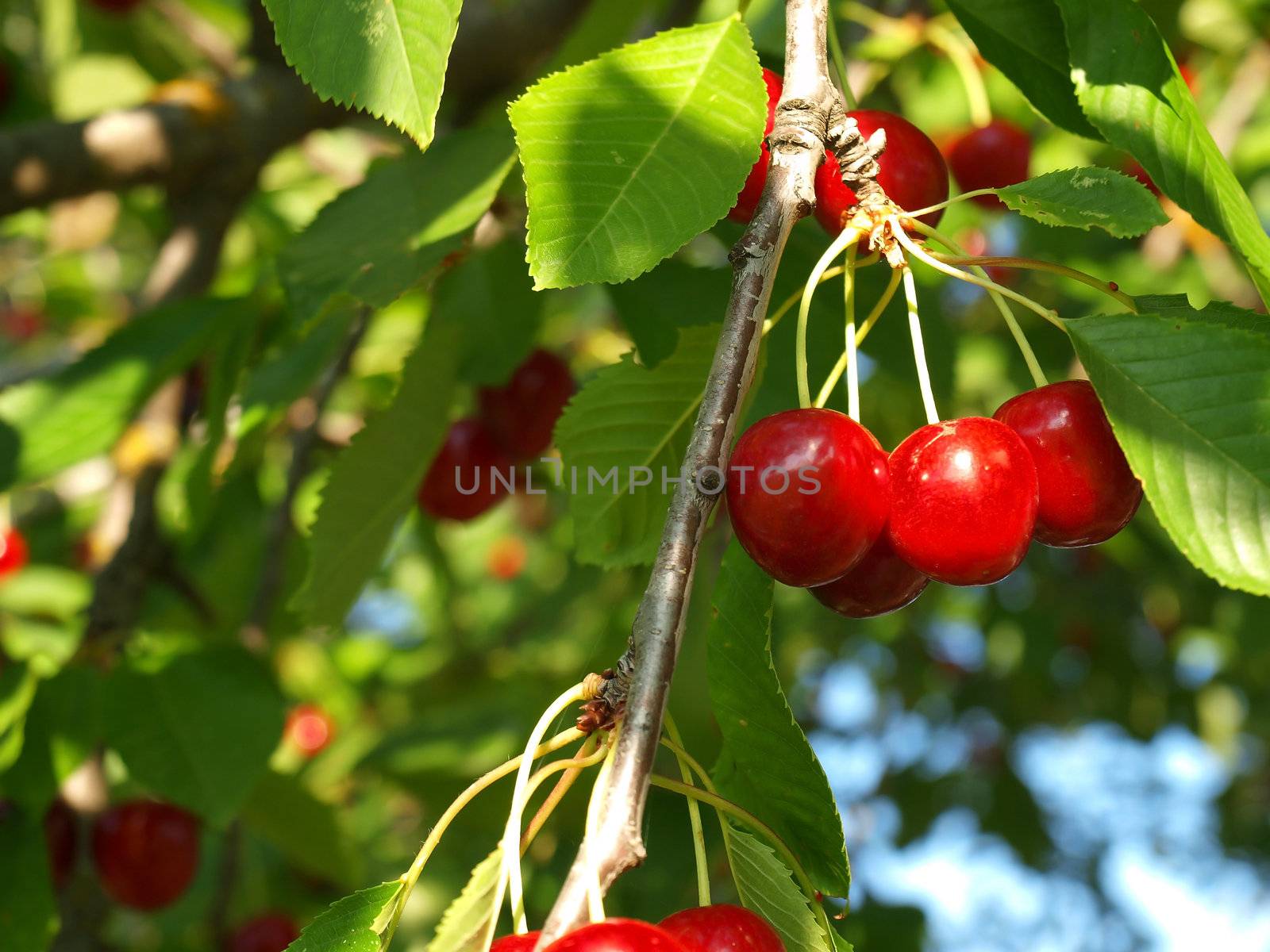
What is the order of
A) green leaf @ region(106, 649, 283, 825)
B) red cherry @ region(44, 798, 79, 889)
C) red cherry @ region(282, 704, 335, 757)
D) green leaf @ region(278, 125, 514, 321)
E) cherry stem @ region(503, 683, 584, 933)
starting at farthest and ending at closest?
red cherry @ region(282, 704, 335, 757)
red cherry @ region(44, 798, 79, 889)
green leaf @ region(106, 649, 283, 825)
green leaf @ region(278, 125, 514, 321)
cherry stem @ region(503, 683, 584, 933)

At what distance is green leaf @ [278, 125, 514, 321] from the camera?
122cm

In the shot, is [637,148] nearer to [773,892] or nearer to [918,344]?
[918,344]

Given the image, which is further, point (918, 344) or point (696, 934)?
point (918, 344)

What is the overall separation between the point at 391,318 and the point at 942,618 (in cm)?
256

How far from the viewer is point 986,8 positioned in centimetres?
120

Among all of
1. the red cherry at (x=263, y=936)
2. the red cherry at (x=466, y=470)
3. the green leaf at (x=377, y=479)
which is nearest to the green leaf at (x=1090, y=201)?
the green leaf at (x=377, y=479)

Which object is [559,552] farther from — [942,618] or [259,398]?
[259,398]

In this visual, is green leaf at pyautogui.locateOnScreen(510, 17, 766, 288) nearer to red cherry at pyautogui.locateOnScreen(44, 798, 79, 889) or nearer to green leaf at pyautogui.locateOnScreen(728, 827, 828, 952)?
green leaf at pyautogui.locateOnScreen(728, 827, 828, 952)

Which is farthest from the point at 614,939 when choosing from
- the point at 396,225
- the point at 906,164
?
the point at 396,225

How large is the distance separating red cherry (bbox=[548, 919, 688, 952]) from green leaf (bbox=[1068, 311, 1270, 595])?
1.48 feet

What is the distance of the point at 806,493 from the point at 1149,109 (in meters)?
0.52

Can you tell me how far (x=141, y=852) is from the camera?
7.05 ft

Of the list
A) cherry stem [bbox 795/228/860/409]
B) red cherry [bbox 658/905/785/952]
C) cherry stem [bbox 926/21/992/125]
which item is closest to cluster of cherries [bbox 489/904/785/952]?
red cherry [bbox 658/905/785/952]

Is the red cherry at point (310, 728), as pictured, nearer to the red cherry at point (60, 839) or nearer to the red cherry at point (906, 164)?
the red cherry at point (60, 839)
